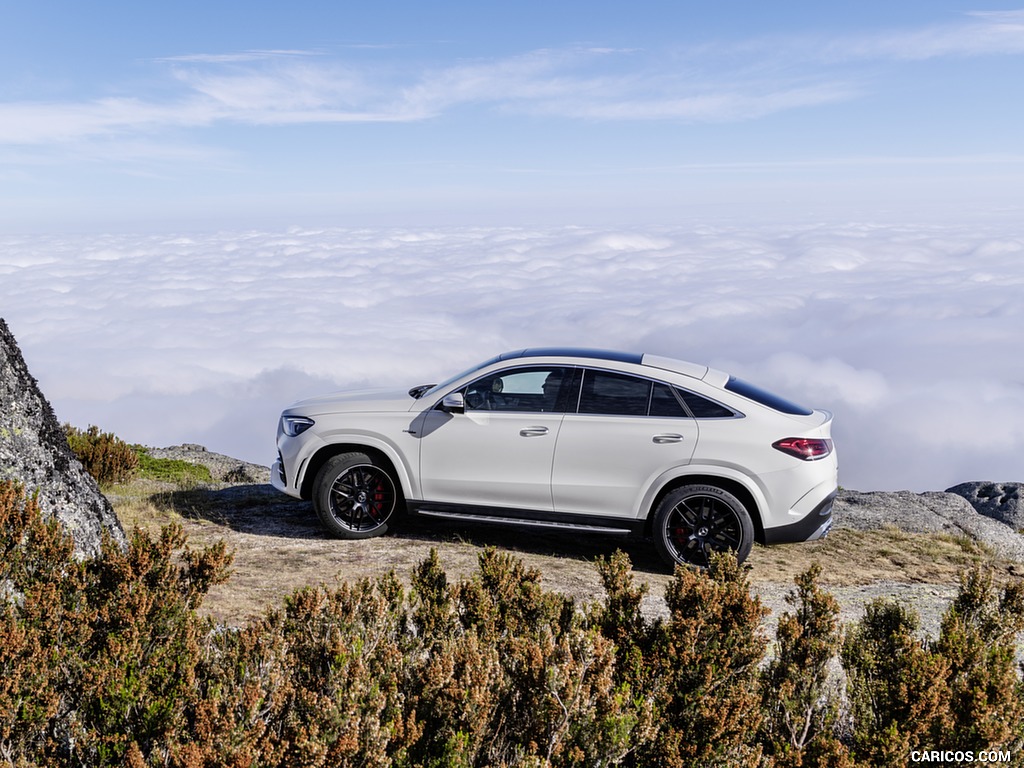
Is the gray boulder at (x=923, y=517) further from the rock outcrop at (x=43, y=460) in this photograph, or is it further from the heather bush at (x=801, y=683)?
the rock outcrop at (x=43, y=460)

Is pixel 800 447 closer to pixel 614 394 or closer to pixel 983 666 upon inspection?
pixel 614 394

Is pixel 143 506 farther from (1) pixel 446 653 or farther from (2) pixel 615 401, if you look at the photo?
(1) pixel 446 653

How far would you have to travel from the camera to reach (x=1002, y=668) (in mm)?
3771

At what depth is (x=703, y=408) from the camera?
7.49 meters

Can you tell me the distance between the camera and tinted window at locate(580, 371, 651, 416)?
25.0 ft

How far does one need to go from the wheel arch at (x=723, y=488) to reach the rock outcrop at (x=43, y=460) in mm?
4250

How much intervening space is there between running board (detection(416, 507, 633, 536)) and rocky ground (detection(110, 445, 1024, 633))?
0.17 m

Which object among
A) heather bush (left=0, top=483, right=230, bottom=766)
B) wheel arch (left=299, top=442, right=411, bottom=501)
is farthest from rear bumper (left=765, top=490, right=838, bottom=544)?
heather bush (left=0, top=483, right=230, bottom=766)

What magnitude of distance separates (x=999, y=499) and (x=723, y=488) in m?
12.8

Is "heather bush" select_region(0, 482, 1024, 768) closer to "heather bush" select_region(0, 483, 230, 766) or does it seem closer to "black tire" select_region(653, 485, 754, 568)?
"heather bush" select_region(0, 483, 230, 766)

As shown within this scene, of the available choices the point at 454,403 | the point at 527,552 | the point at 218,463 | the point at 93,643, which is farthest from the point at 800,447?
the point at 218,463


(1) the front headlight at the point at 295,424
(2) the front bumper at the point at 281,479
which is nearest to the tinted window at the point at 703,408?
(1) the front headlight at the point at 295,424

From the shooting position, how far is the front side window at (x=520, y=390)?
7.81m

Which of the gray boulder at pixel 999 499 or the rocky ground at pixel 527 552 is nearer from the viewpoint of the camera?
the rocky ground at pixel 527 552
